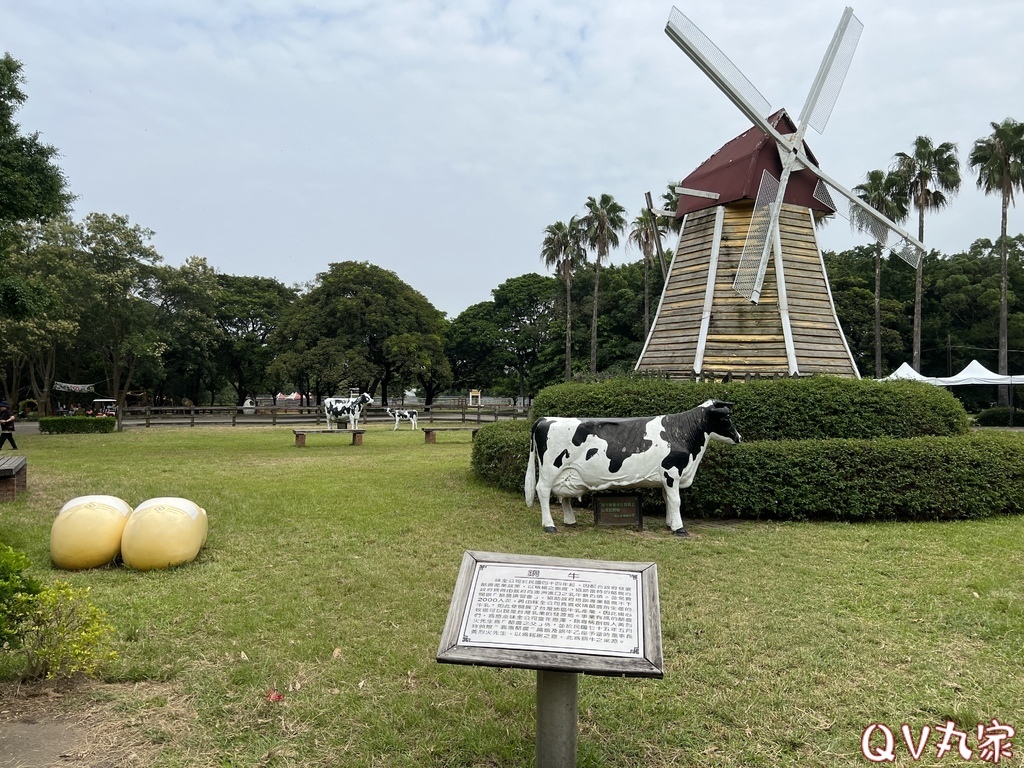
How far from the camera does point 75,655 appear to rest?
3.44m

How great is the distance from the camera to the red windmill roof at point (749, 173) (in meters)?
11.6

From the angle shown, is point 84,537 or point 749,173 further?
point 749,173

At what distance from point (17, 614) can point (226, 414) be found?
37194 mm

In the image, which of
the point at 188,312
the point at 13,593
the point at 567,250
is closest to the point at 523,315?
the point at 567,250

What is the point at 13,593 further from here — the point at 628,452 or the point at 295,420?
the point at 295,420

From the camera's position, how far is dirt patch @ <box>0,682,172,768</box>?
112 inches

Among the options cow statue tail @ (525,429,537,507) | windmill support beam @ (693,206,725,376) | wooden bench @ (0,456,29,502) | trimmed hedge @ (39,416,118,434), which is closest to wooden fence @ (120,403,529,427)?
trimmed hedge @ (39,416,118,434)

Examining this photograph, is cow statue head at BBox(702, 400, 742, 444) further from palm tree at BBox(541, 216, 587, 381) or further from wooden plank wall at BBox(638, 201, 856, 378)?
palm tree at BBox(541, 216, 587, 381)

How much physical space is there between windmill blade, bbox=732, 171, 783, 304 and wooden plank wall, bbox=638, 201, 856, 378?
26 centimetres

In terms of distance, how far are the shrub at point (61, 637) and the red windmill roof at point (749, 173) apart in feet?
37.0

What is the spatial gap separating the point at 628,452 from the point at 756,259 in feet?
18.2

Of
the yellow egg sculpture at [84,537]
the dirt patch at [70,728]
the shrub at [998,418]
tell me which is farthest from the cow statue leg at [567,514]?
the shrub at [998,418]

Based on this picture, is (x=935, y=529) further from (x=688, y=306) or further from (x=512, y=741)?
(x=512, y=741)

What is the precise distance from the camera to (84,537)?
560 cm
